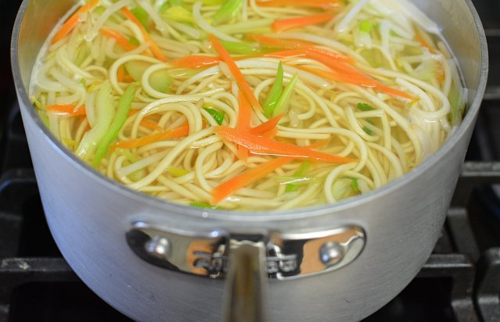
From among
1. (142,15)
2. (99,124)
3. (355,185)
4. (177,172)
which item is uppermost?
(142,15)

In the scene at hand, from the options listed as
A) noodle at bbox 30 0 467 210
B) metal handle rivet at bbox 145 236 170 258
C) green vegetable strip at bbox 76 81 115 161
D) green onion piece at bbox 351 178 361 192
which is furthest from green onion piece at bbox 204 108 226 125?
metal handle rivet at bbox 145 236 170 258

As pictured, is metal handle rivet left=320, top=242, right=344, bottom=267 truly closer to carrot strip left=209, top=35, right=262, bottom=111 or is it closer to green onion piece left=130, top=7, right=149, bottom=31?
carrot strip left=209, top=35, right=262, bottom=111

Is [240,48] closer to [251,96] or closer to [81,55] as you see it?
[251,96]

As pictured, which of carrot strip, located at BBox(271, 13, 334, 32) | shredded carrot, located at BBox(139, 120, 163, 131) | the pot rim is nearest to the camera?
the pot rim

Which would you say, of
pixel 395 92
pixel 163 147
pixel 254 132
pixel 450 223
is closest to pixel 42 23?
pixel 163 147

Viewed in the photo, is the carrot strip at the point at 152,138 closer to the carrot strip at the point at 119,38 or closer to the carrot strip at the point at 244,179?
the carrot strip at the point at 244,179

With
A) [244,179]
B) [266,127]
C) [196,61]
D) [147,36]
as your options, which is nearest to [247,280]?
[244,179]

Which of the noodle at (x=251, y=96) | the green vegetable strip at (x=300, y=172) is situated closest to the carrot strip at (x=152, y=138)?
the noodle at (x=251, y=96)
